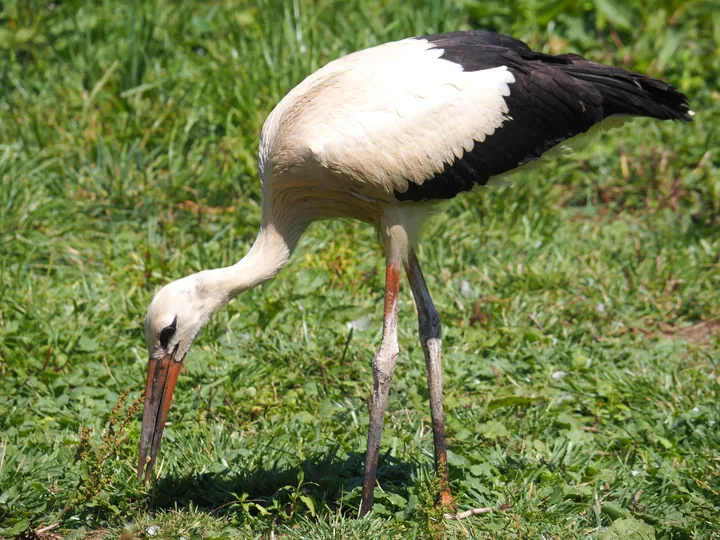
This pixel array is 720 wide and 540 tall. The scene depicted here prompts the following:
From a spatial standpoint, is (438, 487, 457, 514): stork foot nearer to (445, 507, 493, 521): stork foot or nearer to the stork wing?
(445, 507, 493, 521): stork foot

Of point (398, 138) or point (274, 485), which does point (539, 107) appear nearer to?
point (398, 138)

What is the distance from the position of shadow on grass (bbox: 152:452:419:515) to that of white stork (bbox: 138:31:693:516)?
16cm

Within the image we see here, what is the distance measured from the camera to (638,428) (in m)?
4.45

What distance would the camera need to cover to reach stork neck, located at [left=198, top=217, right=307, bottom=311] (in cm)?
392

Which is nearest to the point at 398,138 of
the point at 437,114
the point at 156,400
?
the point at 437,114

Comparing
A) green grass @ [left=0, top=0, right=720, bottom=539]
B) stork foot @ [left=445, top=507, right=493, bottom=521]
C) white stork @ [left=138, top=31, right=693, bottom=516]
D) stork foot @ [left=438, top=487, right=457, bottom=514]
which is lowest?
stork foot @ [left=445, top=507, right=493, bottom=521]

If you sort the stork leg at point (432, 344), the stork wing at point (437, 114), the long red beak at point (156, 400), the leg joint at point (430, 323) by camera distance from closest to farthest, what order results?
the stork wing at point (437, 114), the long red beak at point (156, 400), the stork leg at point (432, 344), the leg joint at point (430, 323)

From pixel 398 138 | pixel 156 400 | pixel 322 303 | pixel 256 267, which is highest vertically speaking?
pixel 398 138

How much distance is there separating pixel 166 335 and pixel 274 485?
2.71 ft

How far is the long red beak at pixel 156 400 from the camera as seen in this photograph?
3.84 m

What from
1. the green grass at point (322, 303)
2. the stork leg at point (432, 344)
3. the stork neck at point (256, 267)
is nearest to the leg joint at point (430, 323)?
the stork leg at point (432, 344)

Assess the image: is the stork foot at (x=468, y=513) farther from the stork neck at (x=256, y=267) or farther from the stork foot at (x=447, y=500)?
the stork neck at (x=256, y=267)

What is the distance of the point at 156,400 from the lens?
Answer: 3.86 meters

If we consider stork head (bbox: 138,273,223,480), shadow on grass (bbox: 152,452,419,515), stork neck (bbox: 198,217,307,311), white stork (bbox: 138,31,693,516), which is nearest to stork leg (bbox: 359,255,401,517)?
white stork (bbox: 138,31,693,516)
